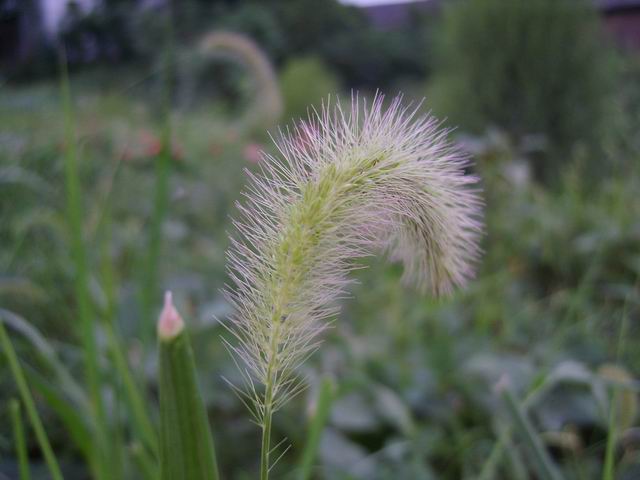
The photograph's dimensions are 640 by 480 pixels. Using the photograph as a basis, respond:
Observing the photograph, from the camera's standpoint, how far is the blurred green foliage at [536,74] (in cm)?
392

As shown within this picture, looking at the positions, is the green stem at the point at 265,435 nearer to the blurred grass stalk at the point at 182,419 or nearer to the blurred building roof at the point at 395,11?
the blurred grass stalk at the point at 182,419

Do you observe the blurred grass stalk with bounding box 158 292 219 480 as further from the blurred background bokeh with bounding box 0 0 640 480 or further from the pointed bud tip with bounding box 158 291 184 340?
the blurred background bokeh with bounding box 0 0 640 480

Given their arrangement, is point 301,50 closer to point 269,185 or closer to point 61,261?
point 61,261

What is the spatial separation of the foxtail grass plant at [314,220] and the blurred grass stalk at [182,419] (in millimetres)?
35

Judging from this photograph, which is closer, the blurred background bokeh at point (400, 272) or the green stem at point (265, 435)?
the green stem at point (265, 435)

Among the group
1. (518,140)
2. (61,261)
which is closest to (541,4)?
(518,140)

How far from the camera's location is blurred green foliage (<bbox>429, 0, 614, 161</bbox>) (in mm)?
3922

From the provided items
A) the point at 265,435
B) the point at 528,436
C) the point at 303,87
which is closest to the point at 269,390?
the point at 265,435

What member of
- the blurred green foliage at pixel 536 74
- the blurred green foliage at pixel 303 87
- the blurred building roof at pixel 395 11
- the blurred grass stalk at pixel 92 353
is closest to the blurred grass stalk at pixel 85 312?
the blurred grass stalk at pixel 92 353

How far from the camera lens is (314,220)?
387mm

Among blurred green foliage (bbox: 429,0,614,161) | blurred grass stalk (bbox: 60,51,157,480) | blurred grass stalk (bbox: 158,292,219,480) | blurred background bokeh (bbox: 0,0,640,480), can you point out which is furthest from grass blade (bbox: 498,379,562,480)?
blurred green foliage (bbox: 429,0,614,161)

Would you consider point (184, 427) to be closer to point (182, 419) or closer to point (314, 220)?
point (182, 419)

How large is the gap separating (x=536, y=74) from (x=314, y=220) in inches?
159

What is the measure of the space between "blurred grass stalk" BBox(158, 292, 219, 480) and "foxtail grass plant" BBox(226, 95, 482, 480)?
0.11 feet
